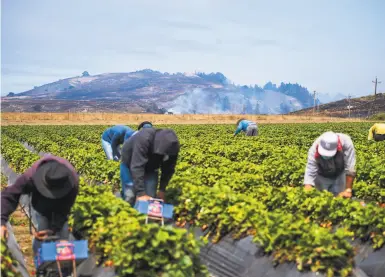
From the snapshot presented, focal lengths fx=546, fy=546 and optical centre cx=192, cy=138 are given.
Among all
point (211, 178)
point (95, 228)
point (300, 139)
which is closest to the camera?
point (95, 228)

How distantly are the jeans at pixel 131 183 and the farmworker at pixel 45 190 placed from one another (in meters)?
1.74

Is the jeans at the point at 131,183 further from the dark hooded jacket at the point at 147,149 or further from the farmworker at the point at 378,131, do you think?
the farmworker at the point at 378,131

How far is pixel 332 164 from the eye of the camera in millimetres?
8180

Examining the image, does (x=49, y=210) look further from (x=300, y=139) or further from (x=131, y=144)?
(x=300, y=139)

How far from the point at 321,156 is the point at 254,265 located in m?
2.29

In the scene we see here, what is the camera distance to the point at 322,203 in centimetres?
771

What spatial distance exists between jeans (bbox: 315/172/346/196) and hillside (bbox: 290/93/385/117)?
108m

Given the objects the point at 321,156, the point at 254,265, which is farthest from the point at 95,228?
the point at 321,156

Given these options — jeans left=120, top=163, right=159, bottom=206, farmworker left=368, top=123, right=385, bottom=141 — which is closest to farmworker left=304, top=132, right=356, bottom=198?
jeans left=120, top=163, right=159, bottom=206

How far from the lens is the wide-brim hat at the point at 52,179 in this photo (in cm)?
576

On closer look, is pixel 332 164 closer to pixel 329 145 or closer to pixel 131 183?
pixel 329 145

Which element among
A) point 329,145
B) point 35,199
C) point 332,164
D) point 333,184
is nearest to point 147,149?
point 35,199

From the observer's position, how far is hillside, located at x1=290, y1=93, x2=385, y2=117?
117m

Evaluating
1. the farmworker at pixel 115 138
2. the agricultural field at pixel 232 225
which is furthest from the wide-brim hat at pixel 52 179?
the farmworker at pixel 115 138
